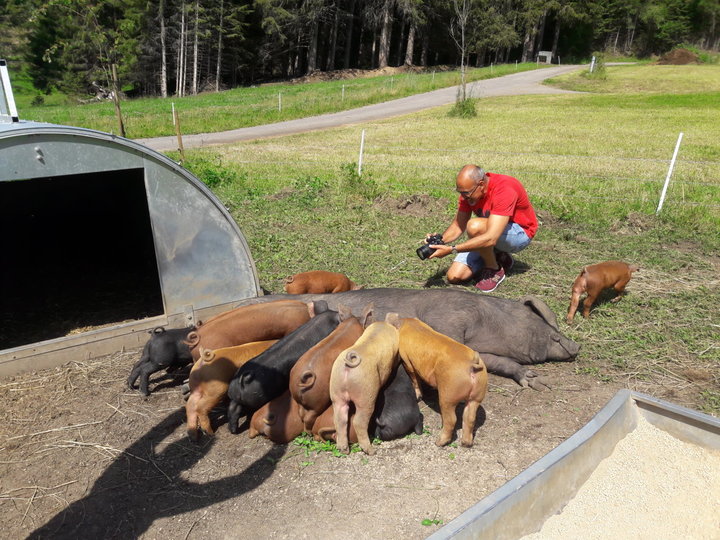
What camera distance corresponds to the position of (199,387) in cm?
A: 361

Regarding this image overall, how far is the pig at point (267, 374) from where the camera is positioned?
351 cm

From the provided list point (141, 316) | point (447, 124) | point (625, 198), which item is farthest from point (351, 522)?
point (447, 124)

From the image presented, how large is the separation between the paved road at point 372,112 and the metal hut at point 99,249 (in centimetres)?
908

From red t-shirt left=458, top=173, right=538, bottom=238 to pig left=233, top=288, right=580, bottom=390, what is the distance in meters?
1.37

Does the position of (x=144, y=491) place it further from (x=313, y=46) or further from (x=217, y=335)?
(x=313, y=46)

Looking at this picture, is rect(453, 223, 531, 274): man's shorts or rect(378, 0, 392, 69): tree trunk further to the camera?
rect(378, 0, 392, 69): tree trunk

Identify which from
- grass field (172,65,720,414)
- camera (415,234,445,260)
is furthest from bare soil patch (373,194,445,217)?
camera (415,234,445,260)

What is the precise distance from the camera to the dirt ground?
9.70 feet

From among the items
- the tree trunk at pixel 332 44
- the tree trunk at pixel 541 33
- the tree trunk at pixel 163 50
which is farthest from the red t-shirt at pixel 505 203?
the tree trunk at pixel 541 33

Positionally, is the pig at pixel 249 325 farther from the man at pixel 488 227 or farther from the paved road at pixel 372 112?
the paved road at pixel 372 112

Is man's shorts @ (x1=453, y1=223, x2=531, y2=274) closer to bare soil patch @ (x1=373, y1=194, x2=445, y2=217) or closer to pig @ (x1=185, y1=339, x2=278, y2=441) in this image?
bare soil patch @ (x1=373, y1=194, x2=445, y2=217)

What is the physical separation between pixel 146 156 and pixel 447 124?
19.1 meters

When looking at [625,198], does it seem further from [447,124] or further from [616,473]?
[447,124]

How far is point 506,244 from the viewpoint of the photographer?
6.24 m
